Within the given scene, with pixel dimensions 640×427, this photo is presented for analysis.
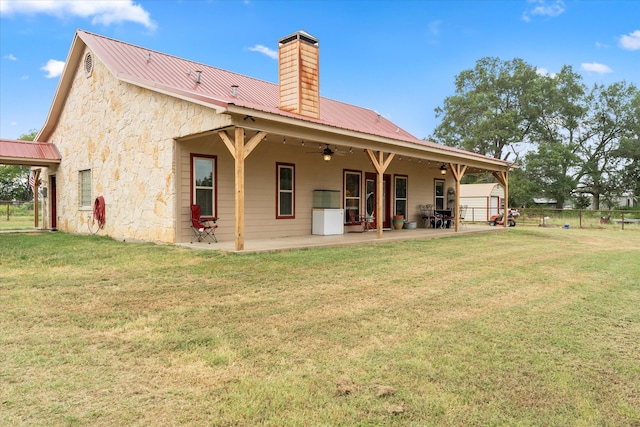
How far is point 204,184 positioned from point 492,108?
30411 millimetres

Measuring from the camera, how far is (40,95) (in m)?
31.7

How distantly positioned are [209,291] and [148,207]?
5295 mm

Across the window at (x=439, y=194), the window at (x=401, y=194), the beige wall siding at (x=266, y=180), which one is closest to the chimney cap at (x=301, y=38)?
the beige wall siding at (x=266, y=180)

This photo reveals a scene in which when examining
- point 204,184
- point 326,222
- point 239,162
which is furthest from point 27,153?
point 326,222

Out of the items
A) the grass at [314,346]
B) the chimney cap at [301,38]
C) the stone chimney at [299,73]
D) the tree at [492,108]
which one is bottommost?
the grass at [314,346]

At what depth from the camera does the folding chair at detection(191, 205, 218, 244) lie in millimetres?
8789

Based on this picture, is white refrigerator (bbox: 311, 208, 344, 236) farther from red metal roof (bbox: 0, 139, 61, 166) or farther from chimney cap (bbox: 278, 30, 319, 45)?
red metal roof (bbox: 0, 139, 61, 166)

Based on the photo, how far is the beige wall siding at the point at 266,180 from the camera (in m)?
9.05

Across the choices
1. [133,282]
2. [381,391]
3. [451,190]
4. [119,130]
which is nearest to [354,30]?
[451,190]

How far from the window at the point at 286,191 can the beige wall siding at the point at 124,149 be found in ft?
9.95

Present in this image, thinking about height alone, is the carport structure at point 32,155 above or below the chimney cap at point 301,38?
below

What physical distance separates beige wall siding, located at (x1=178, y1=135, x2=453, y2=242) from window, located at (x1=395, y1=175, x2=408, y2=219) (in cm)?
196

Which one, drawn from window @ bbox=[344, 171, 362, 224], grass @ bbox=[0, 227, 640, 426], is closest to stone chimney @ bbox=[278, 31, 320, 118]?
window @ bbox=[344, 171, 362, 224]

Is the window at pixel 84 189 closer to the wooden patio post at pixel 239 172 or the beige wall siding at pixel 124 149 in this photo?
the beige wall siding at pixel 124 149
